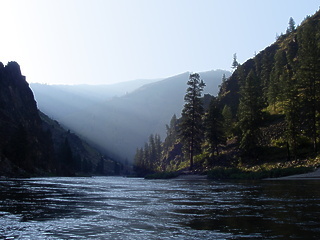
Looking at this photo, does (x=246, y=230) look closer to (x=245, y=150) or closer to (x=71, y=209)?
(x=71, y=209)

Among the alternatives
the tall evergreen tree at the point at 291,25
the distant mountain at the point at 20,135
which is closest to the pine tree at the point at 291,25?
the tall evergreen tree at the point at 291,25

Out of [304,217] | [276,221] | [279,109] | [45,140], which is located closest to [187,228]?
[276,221]

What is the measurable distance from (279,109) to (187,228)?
72883 mm

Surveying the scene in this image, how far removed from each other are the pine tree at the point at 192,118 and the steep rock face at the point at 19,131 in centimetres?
3793

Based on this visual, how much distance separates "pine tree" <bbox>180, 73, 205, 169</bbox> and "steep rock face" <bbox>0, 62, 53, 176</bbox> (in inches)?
1493

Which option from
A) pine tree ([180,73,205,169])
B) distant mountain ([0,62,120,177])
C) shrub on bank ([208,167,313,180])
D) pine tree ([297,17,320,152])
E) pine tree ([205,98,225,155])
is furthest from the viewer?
distant mountain ([0,62,120,177])

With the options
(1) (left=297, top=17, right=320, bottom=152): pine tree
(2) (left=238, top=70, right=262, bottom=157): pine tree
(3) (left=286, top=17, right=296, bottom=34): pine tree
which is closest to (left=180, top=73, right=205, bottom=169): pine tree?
(2) (left=238, top=70, right=262, bottom=157): pine tree

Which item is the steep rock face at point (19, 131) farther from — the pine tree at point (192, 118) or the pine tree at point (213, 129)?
the pine tree at point (213, 129)

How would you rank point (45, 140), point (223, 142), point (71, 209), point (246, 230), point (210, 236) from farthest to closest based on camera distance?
point (45, 140)
point (223, 142)
point (71, 209)
point (246, 230)
point (210, 236)

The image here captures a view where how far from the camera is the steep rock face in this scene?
80062 millimetres

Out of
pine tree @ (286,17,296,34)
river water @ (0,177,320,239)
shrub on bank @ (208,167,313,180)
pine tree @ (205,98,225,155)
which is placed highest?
pine tree @ (286,17,296,34)

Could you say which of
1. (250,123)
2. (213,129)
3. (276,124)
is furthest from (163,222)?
(276,124)

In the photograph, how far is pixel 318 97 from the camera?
55438 mm

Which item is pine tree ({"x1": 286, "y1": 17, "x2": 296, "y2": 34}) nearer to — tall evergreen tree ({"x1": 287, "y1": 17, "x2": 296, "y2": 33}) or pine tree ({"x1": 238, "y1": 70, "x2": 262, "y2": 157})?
tall evergreen tree ({"x1": 287, "y1": 17, "x2": 296, "y2": 33})
